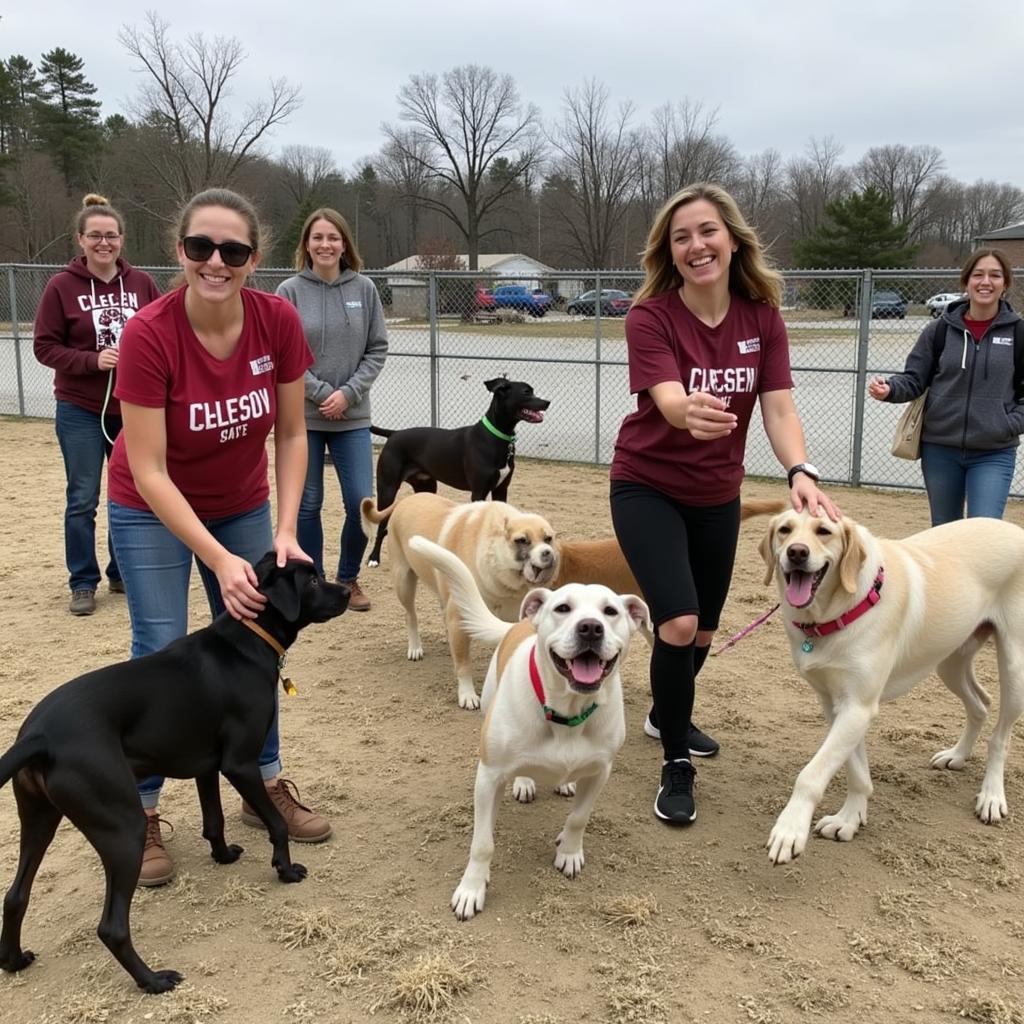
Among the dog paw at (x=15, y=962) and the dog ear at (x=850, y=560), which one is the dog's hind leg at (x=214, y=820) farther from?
the dog ear at (x=850, y=560)

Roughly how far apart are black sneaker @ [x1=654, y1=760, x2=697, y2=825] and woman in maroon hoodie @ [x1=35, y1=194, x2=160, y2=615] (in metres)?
3.41

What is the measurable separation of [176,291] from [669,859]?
256 centimetres

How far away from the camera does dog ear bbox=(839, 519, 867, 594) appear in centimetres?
287

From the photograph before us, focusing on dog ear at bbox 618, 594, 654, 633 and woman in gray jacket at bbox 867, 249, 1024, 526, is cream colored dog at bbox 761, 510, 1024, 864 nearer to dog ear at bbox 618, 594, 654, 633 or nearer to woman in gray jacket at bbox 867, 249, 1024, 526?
dog ear at bbox 618, 594, 654, 633

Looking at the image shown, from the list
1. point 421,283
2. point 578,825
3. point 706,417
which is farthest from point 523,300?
point 578,825

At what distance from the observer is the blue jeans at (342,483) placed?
523 cm

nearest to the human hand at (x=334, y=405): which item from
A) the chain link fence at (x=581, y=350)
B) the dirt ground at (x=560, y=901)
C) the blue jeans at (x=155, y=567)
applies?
the dirt ground at (x=560, y=901)

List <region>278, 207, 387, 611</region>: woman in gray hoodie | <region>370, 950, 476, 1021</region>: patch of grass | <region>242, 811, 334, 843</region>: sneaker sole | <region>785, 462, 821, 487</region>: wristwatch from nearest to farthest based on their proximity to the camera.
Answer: <region>370, 950, 476, 1021</region>: patch of grass, <region>785, 462, 821, 487</region>: wristwatch, <region>242, 811, 334, 843</region>: sneaker sole, <region>278, 207, 387, 611</region>: woman in gray hoodie

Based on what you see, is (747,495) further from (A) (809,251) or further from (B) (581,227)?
(B) (581,227)

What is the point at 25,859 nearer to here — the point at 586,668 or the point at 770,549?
the point at 586,668

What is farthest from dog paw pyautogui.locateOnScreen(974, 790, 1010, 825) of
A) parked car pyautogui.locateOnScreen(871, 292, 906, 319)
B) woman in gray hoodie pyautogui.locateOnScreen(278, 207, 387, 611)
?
parked car pyautogui.locateOnScreen(871, 292, 906, 319)

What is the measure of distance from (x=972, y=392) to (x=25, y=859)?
479cm

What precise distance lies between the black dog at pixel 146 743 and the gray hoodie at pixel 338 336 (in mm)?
2518

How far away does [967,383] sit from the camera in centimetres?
471
